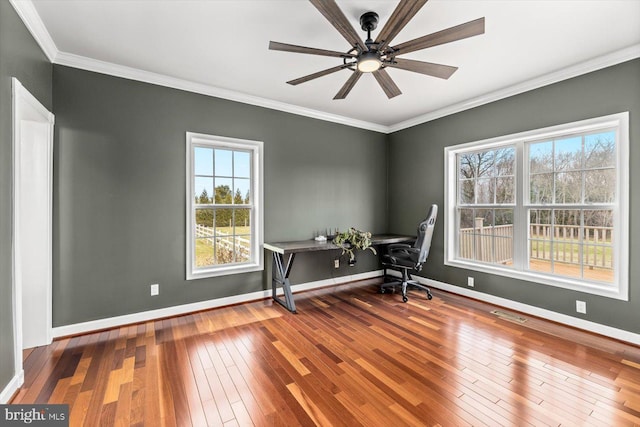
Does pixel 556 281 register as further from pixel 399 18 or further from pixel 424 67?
pixel 399 18

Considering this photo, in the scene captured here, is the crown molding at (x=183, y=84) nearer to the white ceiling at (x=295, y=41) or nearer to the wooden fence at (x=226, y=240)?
the white ceiling at (x=295, y=41)

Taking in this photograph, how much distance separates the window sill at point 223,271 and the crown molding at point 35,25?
2497 millimetres

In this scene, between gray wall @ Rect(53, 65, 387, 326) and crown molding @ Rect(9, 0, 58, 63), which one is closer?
crown molding @ Rect(9, 0, 58, 63)

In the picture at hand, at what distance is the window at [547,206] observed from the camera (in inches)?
114

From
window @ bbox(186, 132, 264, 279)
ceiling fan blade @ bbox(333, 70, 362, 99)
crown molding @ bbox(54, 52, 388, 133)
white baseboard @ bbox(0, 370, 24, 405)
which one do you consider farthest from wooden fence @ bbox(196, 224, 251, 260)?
ceiling fan blade @ bbox(333, 70, 362, 99)

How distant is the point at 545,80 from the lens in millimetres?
3221

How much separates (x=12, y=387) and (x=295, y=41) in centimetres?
334

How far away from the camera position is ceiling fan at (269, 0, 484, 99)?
170cm

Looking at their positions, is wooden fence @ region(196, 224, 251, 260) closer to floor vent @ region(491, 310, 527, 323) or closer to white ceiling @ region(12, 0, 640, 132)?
white ceiling @ region(12, 0, 640, 132)

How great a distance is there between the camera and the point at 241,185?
3912mm

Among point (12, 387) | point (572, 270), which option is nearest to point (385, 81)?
point (572, 270)

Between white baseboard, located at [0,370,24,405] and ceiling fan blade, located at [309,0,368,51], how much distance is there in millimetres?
3042

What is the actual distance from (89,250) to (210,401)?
2.09 metres

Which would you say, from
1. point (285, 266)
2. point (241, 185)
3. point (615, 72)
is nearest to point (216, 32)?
point (241, 185)
